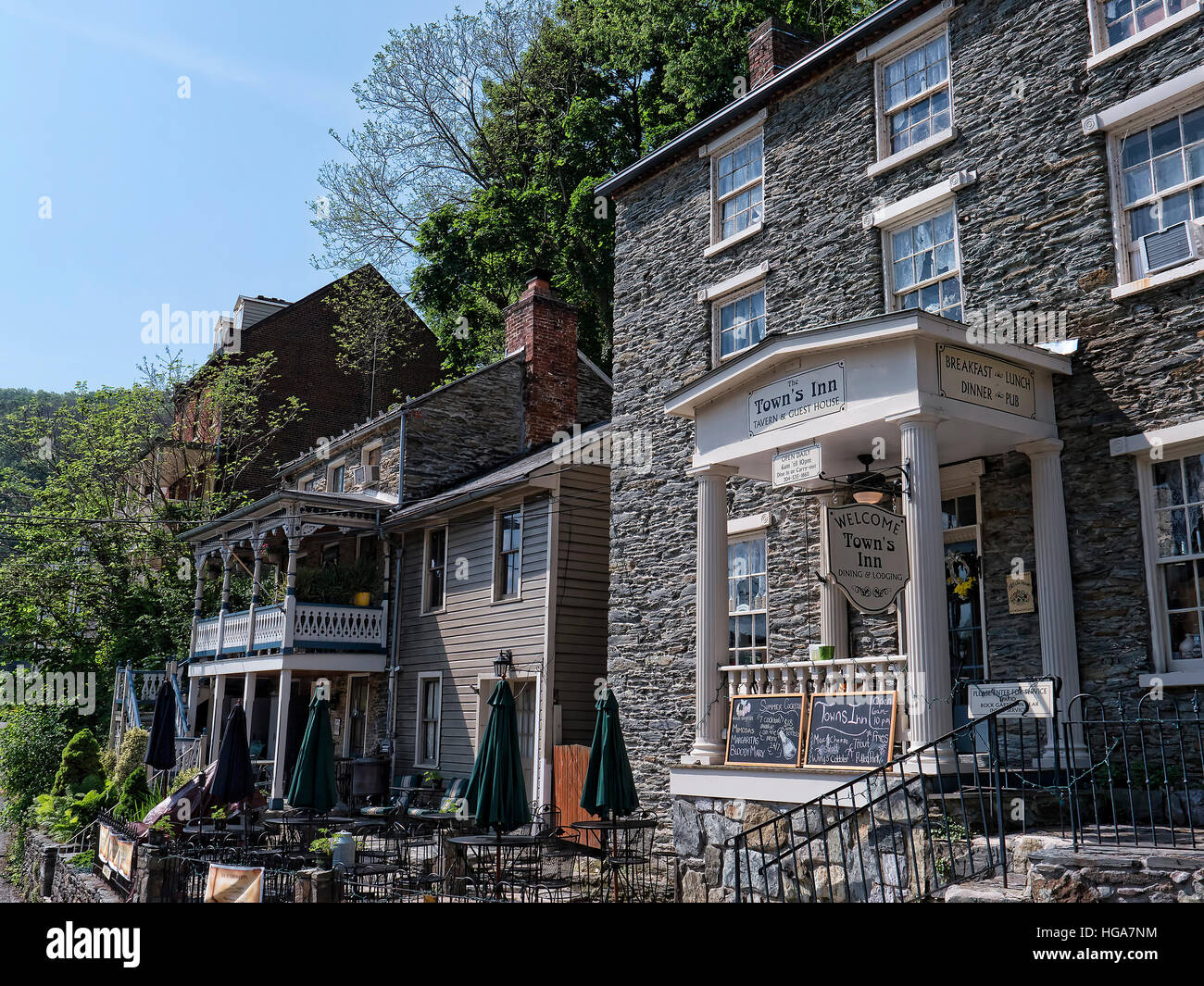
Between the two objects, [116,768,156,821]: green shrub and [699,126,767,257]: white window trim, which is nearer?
[699,126,767,257]: white window trim

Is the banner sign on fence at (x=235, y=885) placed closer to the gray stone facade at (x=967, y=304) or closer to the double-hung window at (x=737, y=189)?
the gray stone facade at (x=967, y=304)

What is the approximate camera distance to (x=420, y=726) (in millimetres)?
20609

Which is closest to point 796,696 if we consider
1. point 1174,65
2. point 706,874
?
point 706,874

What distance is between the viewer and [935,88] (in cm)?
1224

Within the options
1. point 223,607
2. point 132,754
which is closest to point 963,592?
point 223,607

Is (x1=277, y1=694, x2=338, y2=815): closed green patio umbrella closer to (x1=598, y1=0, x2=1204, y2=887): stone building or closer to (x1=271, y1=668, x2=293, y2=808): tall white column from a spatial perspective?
(x1=598, y1=0, x2=1204, y2=887): stone building

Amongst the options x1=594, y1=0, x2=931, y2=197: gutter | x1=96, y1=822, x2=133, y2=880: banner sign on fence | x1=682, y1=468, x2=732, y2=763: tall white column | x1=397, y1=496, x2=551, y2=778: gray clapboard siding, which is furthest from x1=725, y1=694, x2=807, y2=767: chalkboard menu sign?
x1=594, y1=0, x2=931, y2=197: gutter

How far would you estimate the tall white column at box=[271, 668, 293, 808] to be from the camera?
19234mm

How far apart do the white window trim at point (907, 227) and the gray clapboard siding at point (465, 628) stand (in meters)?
7.63

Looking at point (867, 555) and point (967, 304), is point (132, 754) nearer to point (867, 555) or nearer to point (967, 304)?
point (867, 555)

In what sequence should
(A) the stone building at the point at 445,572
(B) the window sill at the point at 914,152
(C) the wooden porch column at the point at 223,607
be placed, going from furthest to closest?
(C) the wooden porch column at the point at 223,607 → (A) the stone building at the point at 445,572 → (B) the window sill at the point at 914,152

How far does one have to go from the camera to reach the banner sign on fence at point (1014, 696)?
28.6 feet

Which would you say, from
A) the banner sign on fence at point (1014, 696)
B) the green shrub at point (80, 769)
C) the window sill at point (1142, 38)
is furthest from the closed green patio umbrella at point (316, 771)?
the window sill at point (1142, 38)

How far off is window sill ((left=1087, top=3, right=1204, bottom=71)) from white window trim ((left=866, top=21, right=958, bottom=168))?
1.69 metres
